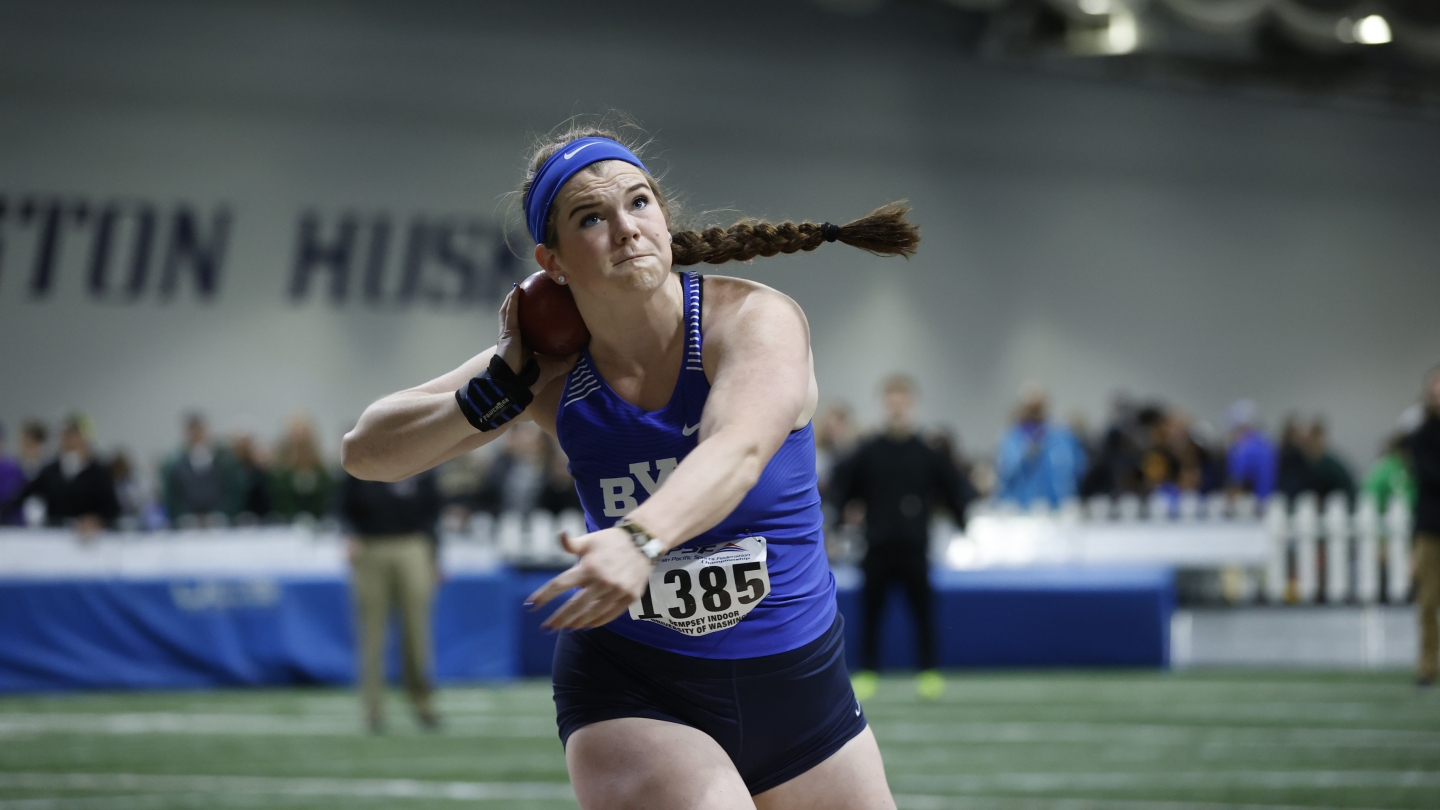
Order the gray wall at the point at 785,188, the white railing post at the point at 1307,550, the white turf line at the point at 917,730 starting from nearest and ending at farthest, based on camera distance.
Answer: the white turf line at the point at 917,730 < the white railing post at the point at 1307,550 < the gray wall at the point at 785,188

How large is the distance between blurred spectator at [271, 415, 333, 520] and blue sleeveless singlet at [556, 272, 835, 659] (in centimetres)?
1264

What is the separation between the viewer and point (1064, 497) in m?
16.5

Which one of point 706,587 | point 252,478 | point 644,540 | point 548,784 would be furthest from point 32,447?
point 644,540

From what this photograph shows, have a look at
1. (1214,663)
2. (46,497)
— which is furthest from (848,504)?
(46,497)

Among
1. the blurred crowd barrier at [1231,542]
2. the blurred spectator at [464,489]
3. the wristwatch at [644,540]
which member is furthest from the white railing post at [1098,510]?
the wristwatch at [644,540]

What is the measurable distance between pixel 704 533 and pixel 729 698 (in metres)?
0.30

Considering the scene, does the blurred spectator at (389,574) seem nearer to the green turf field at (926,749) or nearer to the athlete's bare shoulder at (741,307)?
the green turf field at (926,749)

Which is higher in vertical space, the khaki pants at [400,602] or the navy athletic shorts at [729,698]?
the navy athletic shorts at [729,698]

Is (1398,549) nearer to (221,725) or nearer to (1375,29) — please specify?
(1375,29)

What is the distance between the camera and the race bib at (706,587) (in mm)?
2820

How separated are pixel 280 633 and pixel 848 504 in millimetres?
4556

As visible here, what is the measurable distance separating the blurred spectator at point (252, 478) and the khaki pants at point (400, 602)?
620 cm

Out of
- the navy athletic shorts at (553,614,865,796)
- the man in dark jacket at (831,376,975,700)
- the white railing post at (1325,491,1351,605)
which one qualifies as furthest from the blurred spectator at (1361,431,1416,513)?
the navy athletic shorts at (553,614,865,796)

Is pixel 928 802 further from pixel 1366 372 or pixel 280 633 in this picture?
pixel 1366 372
